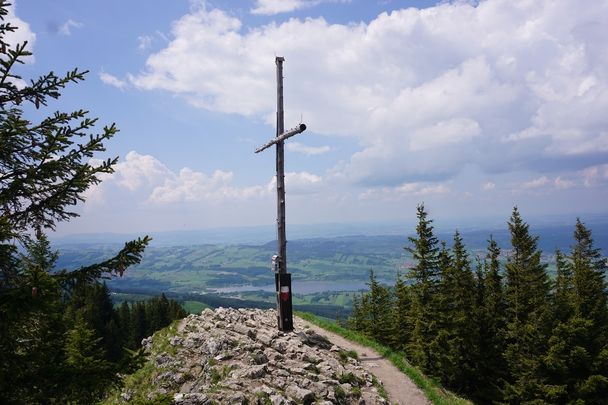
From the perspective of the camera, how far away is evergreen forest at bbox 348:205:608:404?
29.9 meters

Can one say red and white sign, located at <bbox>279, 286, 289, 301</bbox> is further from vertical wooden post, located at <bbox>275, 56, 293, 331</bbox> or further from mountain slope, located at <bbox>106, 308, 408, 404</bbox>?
mountain slope, located at <bbox>106, 308, 408, 404</bbox>

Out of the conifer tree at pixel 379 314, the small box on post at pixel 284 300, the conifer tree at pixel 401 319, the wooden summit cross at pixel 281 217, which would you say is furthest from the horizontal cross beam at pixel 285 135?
the conifer tree at pixel 379 314

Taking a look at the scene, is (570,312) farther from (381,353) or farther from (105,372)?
(105,372)

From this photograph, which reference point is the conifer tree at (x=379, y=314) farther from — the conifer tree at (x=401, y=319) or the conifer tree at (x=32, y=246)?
the conifer tree at (x=32, y=246)

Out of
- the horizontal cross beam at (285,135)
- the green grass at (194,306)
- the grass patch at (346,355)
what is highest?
the horizontal cross beam at (285,135)

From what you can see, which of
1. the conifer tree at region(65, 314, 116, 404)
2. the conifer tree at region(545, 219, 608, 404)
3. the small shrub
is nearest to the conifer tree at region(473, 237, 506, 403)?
the conifer tree at region(545, 219, 608, 404)

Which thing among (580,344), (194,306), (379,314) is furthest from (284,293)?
(194,306)

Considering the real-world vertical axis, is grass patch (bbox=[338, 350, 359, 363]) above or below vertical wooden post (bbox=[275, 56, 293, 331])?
below

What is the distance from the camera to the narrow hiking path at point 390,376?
1781cm

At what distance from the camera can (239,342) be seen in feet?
57.5

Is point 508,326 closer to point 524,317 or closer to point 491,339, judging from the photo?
point 524,317

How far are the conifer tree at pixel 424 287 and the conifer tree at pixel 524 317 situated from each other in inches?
233

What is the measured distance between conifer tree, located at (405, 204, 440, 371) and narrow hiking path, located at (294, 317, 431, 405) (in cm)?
986

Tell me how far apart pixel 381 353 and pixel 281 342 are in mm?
7169
